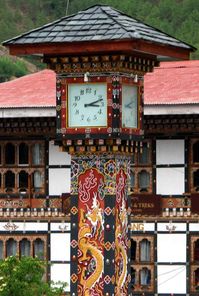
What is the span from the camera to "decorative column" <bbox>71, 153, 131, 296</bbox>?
87.1 ft

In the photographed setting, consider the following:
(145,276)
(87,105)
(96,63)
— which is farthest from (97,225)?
(145,276)

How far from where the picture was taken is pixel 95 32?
26.2 m

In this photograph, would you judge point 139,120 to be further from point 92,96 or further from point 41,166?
point 41,166

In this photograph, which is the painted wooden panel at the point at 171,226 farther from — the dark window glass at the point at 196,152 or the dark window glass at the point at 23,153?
the dark window glass at the point at 23,153

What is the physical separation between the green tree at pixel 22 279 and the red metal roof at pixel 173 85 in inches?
257

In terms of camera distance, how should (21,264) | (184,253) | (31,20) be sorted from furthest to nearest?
(31,20) < (184,253) < (21,264)

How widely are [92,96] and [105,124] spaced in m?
0.52

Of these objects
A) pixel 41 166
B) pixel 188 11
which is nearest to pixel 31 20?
pixel 188 11

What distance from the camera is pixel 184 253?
131ft

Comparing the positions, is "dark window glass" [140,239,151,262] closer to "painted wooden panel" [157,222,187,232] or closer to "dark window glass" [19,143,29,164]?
"painted wooden panel" [157,222,187,232]

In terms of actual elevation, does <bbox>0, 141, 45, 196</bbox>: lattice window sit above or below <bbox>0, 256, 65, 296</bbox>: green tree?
above

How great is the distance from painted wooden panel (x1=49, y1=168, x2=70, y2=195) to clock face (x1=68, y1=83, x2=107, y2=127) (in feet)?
46.6

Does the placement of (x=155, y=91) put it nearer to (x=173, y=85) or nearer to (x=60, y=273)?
(x=173, y=85)

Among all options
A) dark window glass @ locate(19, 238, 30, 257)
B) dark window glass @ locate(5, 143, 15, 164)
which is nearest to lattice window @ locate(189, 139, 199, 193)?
dark window glass @ locate(19, 238, 30, 257)
